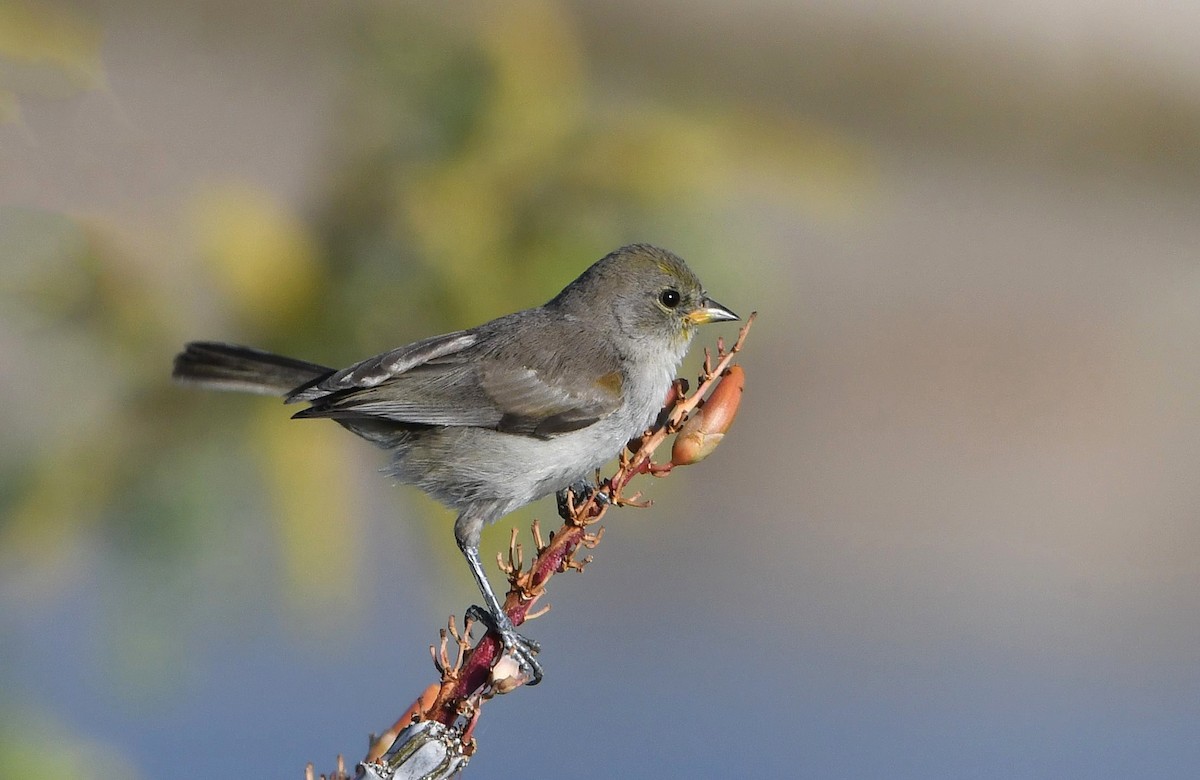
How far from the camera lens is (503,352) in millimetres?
2188

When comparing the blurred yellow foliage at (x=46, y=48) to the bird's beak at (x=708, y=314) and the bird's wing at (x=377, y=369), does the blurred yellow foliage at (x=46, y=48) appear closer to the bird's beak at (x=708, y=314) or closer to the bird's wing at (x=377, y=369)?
the bird's wing at (x=377, y=369)

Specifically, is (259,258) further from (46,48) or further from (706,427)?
(706,427)

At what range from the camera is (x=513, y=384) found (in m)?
2.17

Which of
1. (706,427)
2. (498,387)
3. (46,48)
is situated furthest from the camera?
(498,387)

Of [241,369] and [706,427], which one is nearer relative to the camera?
[706,427]

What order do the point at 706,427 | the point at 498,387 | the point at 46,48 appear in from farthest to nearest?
1. the point at 498,387
2. the point at 46,48
3. the point at 706,427

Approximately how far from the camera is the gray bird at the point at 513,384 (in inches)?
79.9

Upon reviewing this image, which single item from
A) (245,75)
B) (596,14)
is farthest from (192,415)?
(596,14)

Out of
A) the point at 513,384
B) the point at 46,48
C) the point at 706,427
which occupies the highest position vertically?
the point at 46,48

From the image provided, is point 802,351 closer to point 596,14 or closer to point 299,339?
point 596,14

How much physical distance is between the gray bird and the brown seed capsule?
71 cm

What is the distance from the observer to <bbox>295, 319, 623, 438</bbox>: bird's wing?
2072 mm

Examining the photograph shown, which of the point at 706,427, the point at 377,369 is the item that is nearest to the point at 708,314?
the point at 377,369

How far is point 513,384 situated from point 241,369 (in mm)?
463
